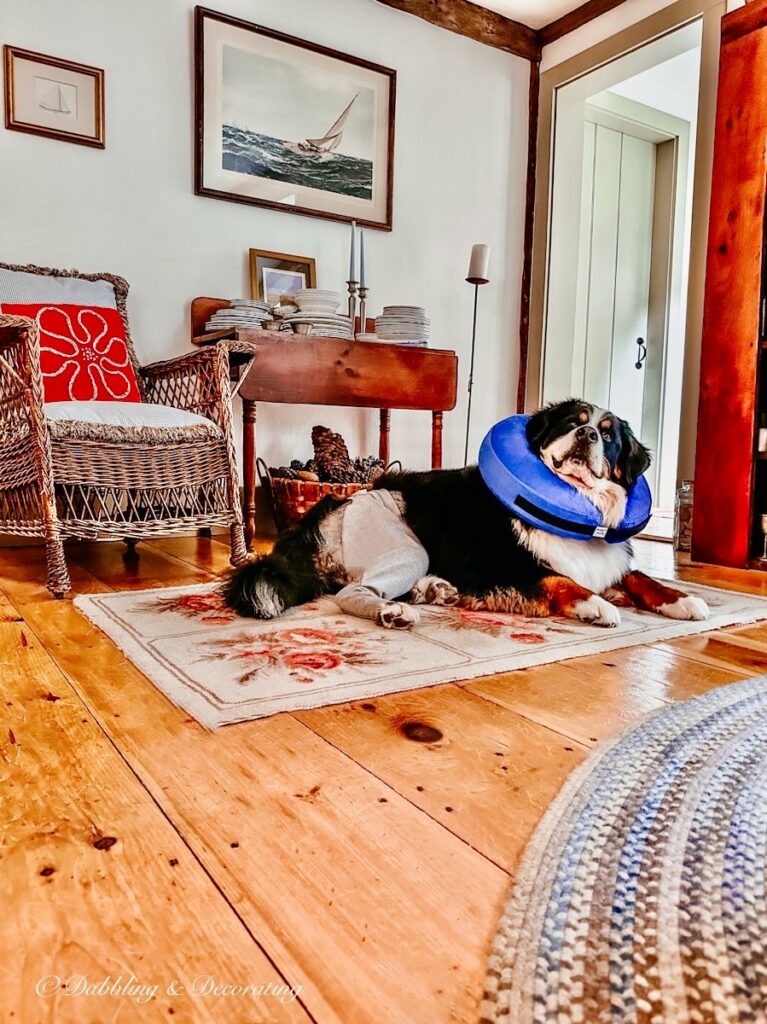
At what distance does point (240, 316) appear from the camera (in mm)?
2895

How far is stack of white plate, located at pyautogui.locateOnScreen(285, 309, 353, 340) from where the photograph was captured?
2.92 meters

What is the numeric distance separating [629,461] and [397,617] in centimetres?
67

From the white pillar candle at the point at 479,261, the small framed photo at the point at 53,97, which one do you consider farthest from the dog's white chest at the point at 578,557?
the small framed photo at the point at 53,97

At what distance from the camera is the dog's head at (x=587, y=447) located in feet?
5.49

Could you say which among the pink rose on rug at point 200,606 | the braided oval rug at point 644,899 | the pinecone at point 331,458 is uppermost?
the pinecone at point 331,458

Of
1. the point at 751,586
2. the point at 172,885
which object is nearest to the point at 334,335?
the point at 751,586

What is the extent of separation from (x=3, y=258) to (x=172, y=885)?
2753mm

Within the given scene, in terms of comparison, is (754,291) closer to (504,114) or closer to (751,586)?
(751,586)

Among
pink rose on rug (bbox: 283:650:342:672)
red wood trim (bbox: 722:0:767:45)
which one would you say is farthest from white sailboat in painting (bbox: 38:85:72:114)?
pink rose on rug (bbox: 283:650:342:672)

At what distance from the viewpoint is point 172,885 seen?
643 mm

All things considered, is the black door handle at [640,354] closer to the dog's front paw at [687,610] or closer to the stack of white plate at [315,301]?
the stack of white plate at [315,301]

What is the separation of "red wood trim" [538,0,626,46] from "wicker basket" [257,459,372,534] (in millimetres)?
2750

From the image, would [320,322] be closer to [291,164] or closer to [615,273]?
[291,164]

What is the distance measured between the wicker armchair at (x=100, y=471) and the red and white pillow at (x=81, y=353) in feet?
1.19
